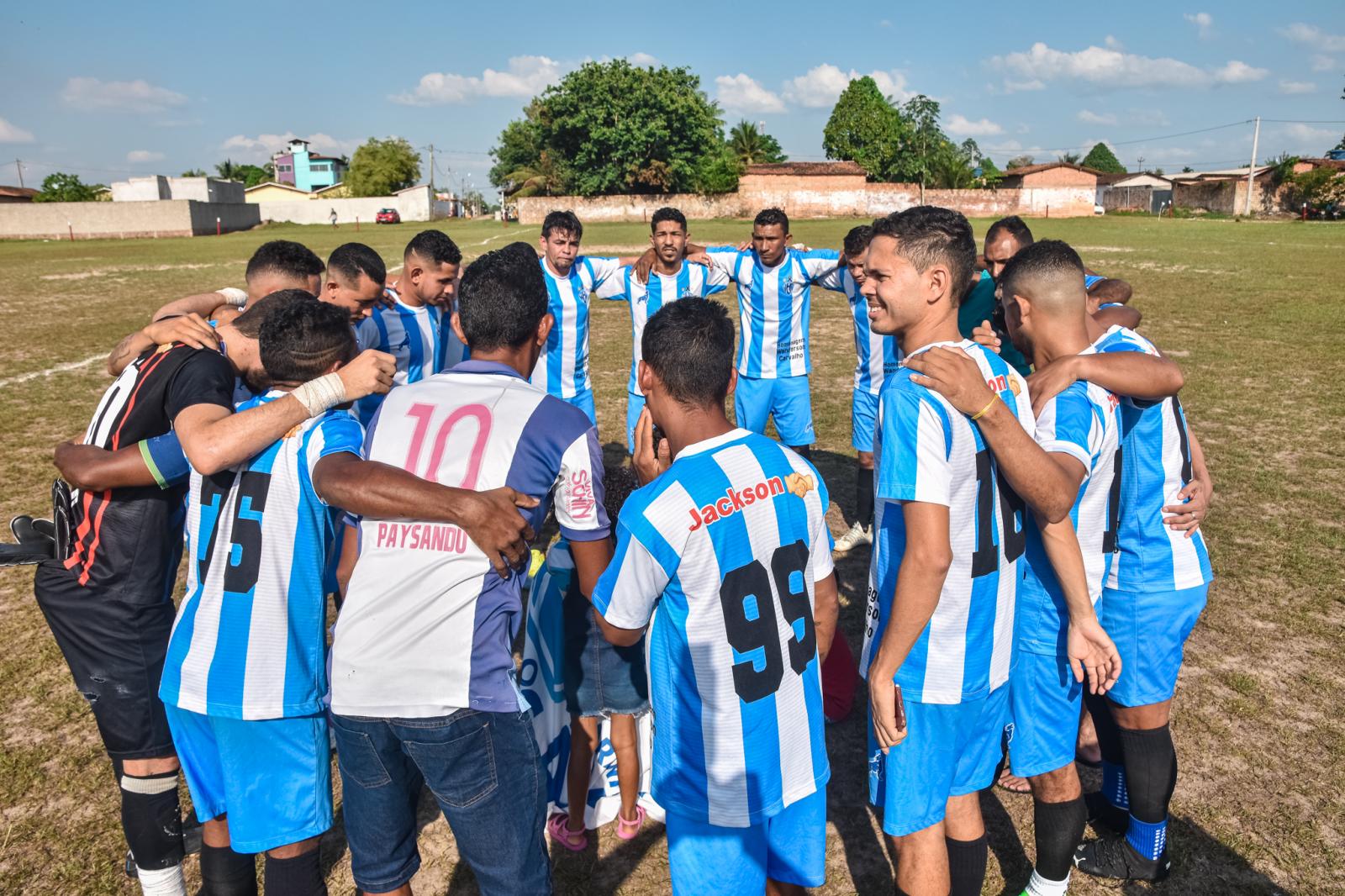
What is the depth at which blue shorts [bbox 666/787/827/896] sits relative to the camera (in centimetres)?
259

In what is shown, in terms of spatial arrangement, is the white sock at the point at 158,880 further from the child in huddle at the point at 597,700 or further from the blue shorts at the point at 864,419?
the blue shorts at the point at 864,419

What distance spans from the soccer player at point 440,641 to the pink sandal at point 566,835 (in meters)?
1.34

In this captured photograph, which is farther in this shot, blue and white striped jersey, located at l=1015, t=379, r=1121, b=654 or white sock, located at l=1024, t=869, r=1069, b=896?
white sock, located at l=1024, t=869, r=1069, b=896

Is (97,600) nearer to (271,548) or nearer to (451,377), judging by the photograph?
(271,548)

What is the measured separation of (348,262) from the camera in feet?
17.0

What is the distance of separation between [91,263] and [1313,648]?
123 ft

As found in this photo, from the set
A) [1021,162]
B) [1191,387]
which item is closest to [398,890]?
[1191,387]

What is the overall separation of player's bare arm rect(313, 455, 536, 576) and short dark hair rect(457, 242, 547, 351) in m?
0.59

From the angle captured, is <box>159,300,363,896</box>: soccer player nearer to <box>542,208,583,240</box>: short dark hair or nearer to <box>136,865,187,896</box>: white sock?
<box>136,865,187,896</box>: white sock

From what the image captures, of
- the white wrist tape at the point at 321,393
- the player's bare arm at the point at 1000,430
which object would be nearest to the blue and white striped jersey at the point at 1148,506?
the player's bare arm at the point at 1000,430

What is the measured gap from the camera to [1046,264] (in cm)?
322

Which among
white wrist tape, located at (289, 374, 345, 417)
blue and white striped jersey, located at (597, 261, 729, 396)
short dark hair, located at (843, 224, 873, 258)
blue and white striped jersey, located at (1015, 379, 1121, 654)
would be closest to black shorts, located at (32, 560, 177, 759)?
white wrist tape, located at (289, 374, 345, 417)

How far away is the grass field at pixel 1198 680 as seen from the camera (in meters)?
3.72

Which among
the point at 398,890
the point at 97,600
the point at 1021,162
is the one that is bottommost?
the point at 398,890
